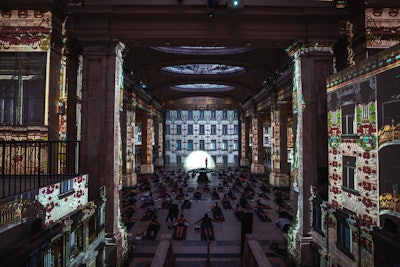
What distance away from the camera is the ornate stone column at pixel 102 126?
26.3 feet

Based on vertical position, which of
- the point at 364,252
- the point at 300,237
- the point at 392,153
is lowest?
the point at 300,237

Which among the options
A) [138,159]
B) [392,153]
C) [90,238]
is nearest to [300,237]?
[392,153]

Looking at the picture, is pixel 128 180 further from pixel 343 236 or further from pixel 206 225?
pixel 343 236

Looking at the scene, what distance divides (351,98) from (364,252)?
372 cm

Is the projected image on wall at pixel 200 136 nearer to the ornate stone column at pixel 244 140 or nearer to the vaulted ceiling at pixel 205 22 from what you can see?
the ornate stone column at pixel 244 140

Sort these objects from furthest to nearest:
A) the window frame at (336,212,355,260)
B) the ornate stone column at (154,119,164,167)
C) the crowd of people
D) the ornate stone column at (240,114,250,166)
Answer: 1. the ornate stone column at (154,119,164,167)
2. the ornate stone column at (240,114,250,166)
3. the crowd of people
4. the window frame at (336,212,355,260)

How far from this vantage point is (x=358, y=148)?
240 inches

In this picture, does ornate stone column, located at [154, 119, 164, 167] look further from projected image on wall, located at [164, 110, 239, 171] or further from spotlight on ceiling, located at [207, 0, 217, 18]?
spotlight on ceiling, located at [207, 0, 217, 18]

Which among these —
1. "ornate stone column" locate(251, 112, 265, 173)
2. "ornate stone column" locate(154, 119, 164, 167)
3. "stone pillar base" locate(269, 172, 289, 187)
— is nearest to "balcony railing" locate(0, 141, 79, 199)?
"stone pillar base" locate(269, 172, 289, 187)

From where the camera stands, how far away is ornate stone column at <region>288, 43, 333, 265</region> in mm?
8195

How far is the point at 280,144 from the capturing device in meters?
19.2

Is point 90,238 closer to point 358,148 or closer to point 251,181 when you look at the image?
point 358,148

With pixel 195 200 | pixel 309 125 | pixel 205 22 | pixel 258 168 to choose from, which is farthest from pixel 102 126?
pixel 258 168

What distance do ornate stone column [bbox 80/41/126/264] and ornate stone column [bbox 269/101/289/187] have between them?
14.0 m
